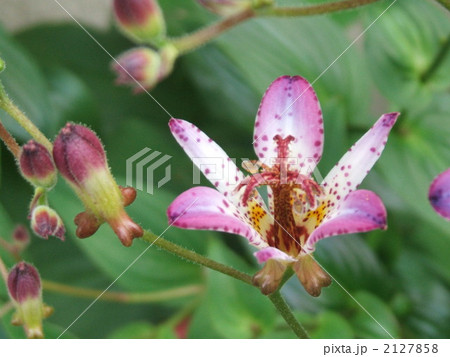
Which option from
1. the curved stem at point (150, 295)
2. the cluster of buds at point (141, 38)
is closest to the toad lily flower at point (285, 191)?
the cluster of buds at point (141, 38)

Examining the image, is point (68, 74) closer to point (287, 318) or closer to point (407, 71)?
point (407, 71)

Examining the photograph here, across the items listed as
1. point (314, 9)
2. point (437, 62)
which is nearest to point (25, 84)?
point (314, 9)

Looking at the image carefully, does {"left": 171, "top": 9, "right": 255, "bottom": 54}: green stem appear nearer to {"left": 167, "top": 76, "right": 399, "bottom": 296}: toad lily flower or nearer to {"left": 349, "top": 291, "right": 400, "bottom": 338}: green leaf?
{"left": 167, "top": 76, "right": 399, "bottom": 296}: toad lily flower

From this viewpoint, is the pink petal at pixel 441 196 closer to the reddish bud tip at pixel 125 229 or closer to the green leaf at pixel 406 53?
the reddish bud tip at pixel 125 229

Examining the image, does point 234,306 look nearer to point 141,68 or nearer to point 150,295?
point 150,295

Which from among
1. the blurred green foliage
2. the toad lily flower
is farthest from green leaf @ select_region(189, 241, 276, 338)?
the toad lily flower

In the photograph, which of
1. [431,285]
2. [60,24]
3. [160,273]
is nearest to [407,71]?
[431,285]
